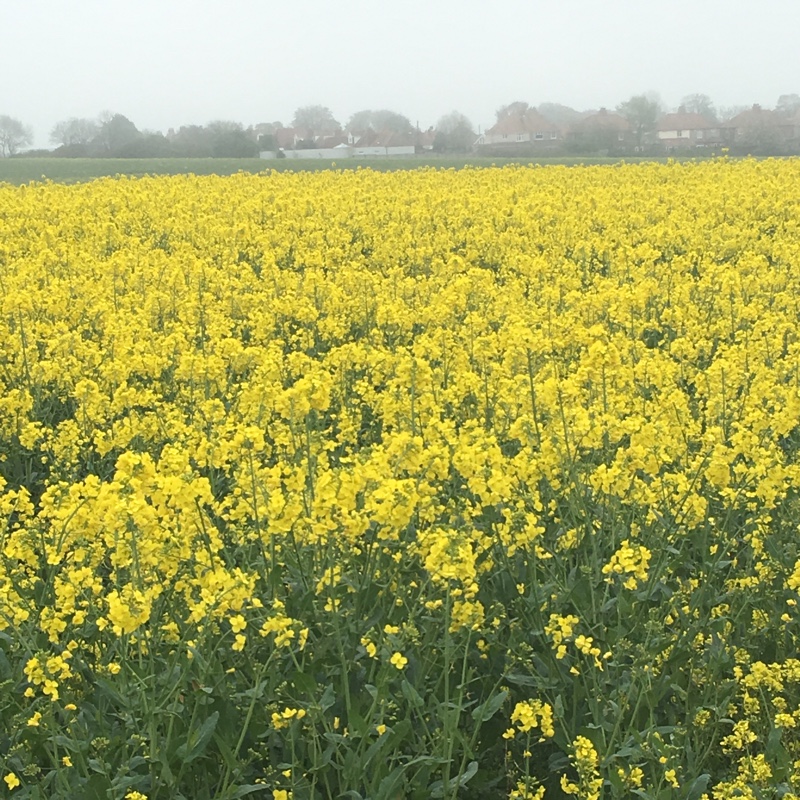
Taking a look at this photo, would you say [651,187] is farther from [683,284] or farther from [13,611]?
[13,611]

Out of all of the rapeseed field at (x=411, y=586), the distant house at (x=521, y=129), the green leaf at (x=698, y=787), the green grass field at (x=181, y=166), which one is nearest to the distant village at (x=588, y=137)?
the distant house at (x=521, y=129)

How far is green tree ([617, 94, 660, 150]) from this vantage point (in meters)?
56.0

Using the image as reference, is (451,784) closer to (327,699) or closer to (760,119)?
(327,699)

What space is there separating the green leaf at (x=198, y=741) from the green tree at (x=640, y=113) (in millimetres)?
56025

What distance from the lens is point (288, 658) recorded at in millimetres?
3191

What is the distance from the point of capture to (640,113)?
58844 mm

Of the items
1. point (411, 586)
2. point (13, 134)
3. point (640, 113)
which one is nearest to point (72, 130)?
point (13, 134)

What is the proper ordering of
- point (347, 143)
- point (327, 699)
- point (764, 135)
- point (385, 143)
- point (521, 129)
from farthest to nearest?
1. point (521, 129)
2. point (347, 143)
3. point (385, 143)
4. point (764, 135)
5. point (327, 699)

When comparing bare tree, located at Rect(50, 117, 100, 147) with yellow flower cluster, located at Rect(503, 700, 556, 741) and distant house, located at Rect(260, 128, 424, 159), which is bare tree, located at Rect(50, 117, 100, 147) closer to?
distant house, located at Rect(260, 128, 424, 159)

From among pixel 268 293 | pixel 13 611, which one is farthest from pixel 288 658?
pixel 268 293

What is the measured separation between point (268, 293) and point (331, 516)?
616 centimetres

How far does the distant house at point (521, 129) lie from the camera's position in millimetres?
82688

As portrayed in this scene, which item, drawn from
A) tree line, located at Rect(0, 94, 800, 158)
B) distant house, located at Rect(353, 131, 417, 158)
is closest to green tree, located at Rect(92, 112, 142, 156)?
tree line, located at Rect(0, 94, 800, 158)

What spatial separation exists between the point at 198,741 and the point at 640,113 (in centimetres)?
6181
